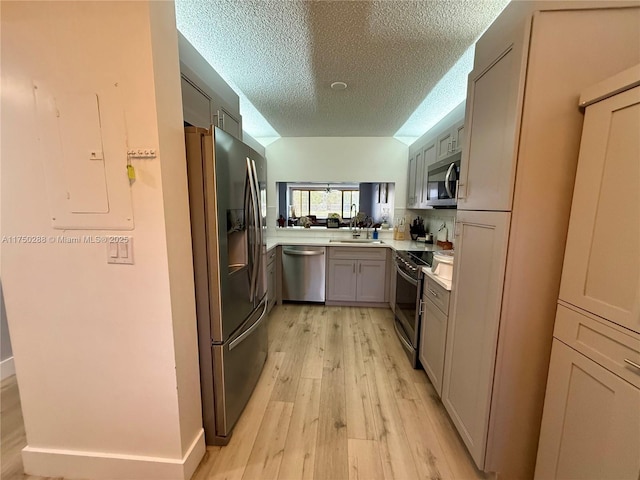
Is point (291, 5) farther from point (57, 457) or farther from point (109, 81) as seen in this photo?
point (57, 457)

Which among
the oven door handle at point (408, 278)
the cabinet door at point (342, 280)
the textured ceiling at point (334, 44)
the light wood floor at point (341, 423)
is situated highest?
the textured ceiling at point (334, 44)

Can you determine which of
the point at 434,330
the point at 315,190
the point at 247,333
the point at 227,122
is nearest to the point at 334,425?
the point at 247,333

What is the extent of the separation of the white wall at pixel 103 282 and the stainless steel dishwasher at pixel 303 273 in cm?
227

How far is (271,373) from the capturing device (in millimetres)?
2203

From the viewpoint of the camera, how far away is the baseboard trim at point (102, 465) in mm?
1288

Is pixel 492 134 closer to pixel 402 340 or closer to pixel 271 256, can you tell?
pixel 402 340

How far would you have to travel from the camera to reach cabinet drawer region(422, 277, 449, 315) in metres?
1.73

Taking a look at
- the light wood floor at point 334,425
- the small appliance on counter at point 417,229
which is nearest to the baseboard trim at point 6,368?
the light wood floor at point 334,425

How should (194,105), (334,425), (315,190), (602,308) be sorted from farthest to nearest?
1. (315,190)
2. (334,425)
3. (194,105)
4. (602,308)

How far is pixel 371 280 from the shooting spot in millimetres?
3553

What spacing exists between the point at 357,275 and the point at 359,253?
310 mm

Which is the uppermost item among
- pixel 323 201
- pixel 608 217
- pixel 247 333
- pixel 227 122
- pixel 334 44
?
pixel 334 44

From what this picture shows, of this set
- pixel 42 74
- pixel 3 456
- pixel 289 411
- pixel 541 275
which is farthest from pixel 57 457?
pixel 541 275

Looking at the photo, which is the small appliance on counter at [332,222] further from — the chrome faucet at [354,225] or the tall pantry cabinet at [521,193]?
the tall pantry cabinet at [521,193]
